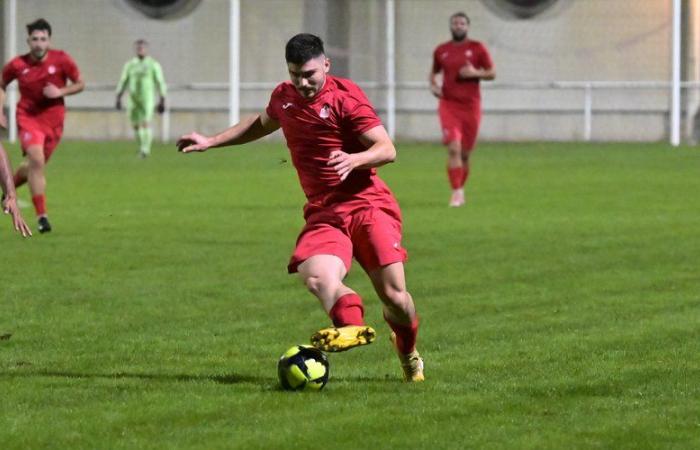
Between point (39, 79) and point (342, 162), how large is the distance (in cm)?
1059

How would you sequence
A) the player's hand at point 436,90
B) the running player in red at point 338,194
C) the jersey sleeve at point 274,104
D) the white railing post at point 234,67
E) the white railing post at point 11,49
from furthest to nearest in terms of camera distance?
the white railing post at point 11,49, the white railing post at point 234,67, the player's hand at point 436,90, the jersey sleeve at point 274,104, the running player in red at point 338,194

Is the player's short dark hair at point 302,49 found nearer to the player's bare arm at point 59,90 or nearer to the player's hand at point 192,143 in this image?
the player's hand at point 192,143

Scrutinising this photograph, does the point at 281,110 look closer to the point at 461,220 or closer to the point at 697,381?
the point at 697,381

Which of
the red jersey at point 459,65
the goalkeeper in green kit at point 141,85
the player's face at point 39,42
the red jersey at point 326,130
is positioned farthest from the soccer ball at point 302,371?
the goalkeeper in green kit at point 141,85

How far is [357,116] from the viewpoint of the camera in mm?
8094

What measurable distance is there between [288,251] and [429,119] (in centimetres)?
2428

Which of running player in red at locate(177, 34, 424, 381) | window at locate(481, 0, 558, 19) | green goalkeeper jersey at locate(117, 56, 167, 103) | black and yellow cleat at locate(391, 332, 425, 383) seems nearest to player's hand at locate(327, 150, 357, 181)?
running player in red at locate(177, 34, 424, 381)

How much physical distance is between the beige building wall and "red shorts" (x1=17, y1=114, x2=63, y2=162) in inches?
833

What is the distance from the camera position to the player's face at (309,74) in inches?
312

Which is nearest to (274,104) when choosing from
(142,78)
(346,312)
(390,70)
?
(346,312)

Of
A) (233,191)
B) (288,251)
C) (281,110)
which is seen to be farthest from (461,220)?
(281,110)

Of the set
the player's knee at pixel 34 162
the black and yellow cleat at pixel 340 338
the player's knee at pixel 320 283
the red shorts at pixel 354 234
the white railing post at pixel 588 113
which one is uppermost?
the red shorts at pixel 354 234

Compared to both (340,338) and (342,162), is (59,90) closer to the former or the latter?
(342,162)

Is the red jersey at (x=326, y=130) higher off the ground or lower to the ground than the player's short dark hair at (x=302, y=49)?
lower
